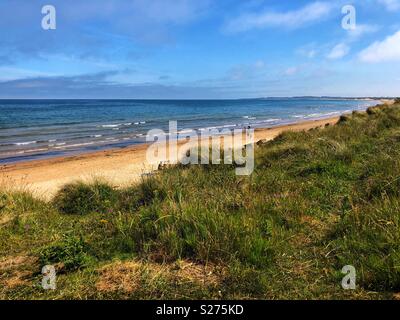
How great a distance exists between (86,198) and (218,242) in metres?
4.37

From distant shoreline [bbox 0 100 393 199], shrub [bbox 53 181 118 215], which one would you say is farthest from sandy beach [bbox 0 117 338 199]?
shrub [bbox 53 181 118 215]

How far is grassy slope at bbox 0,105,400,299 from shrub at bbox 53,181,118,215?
0.32 ft

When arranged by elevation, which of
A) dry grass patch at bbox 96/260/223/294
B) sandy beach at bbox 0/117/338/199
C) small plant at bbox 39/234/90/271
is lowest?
sandy beach at bbox 0/117/338/199

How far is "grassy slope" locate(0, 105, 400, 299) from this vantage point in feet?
13.2

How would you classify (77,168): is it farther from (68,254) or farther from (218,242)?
(218,242)

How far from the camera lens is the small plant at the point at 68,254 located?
4645 mm

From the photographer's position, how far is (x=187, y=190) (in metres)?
6.96

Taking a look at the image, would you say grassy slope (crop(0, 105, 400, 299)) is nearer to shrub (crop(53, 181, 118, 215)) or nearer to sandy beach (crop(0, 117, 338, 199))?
shrub (crop(53, 181, 118, 215))

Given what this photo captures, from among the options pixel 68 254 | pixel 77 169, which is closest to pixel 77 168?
pixel 77 169

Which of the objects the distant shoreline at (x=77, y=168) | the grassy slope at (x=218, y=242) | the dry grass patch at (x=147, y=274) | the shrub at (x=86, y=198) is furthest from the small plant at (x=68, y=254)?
the distant shoreline at (x=77, y=168)

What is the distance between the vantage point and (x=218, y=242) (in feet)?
15.4
